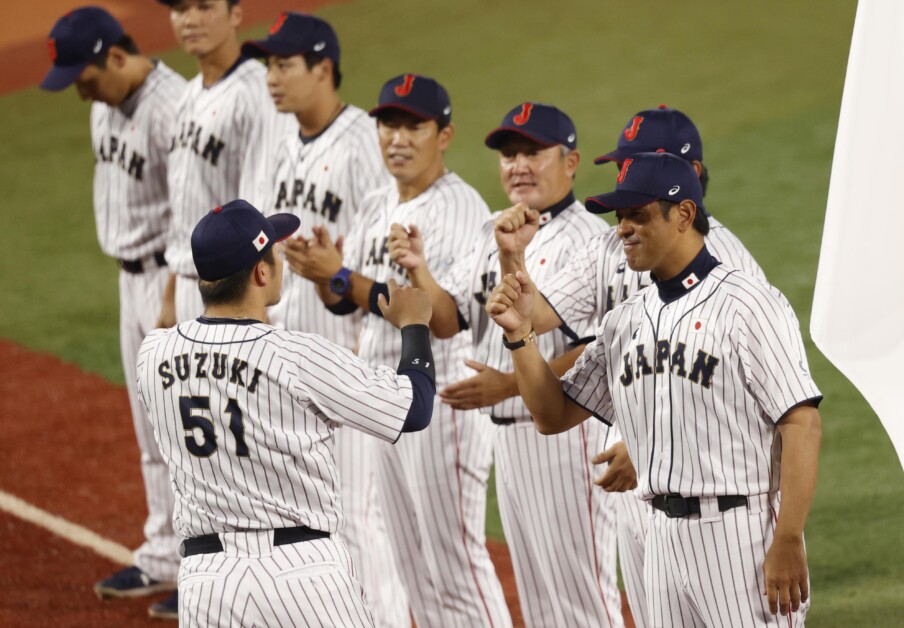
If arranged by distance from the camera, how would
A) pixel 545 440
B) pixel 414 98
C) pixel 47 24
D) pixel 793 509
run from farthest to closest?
pixel 47 24, pixel 414 98, pixel 545 440, pixel 793 509

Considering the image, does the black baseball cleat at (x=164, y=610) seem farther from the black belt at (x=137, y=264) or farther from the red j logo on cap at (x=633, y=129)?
the red j logo on cap at (x=633, y=129)

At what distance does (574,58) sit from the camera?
1295cm

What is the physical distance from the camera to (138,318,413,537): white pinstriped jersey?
3.61 metres

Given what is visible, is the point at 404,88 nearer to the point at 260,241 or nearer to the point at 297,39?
the point at 297,39

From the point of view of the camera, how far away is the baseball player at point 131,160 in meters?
6.14

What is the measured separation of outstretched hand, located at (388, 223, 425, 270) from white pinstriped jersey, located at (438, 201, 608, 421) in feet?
0.91

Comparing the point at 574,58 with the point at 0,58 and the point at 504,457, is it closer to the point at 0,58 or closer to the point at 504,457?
the point at 0,58

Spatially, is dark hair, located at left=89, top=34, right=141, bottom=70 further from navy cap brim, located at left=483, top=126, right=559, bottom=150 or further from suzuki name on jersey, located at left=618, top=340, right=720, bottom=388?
suzuki name on jersey, located at left=618, top=340, right=720, bottom=388

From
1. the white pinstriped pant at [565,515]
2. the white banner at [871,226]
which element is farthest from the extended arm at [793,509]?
the white pinstriped pant at [565,515]

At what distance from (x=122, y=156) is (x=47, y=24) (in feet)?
27.3

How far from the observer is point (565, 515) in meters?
Result: 4.66

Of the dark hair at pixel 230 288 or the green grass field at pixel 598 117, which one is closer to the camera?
the dark hair at pixel 230 288

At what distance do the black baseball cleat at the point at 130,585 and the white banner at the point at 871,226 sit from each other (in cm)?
320

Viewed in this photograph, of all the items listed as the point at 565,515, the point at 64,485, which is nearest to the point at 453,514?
the point at 565,515
